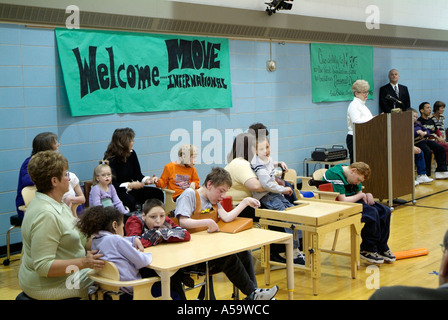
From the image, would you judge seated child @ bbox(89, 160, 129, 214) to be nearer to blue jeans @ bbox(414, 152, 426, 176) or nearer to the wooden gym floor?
the wooden gym floor

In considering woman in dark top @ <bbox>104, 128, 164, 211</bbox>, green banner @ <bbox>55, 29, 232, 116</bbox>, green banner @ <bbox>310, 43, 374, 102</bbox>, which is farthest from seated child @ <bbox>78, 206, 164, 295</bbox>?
green banner @ <bbox>310, 43, 374, 102</bbox>

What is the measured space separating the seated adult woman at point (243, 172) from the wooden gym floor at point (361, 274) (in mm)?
683

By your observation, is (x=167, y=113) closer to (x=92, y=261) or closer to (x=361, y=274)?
(x=361, y=274)

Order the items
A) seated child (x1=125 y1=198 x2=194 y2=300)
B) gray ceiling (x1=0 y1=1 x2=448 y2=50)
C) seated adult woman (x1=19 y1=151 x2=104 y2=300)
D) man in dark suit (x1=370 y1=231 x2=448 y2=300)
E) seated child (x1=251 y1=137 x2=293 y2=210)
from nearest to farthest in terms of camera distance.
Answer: man in dark suit (x1=370 y1=231 x2=448 y2=300) < seated adult woman (x1=19 y1=151 x2=104 y2=300) < seated child (x1=125 y1=198 x2=194 y2=300) < seated child (x1=251 y1=137 x2=293 y2=210) < gray ceiling (x1=0 y1=1 x2=448 y2=50)

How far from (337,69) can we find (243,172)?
4803 millimetres

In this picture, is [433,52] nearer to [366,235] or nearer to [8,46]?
A: [366,235]

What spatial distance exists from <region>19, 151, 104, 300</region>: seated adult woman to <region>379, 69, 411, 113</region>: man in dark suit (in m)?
7.74

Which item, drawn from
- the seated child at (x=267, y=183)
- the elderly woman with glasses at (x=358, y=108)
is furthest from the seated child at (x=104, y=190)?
the elderly woman with glasses at (x=358, y=108)

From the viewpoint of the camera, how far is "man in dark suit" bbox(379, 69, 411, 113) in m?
9.57

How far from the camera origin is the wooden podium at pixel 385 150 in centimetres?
672

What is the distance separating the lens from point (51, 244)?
9.06 feet

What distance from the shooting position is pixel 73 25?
5609 millimetres

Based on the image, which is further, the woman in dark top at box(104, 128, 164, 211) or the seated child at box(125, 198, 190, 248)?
the woman in dark top at box(104, 128, 164, 211)
